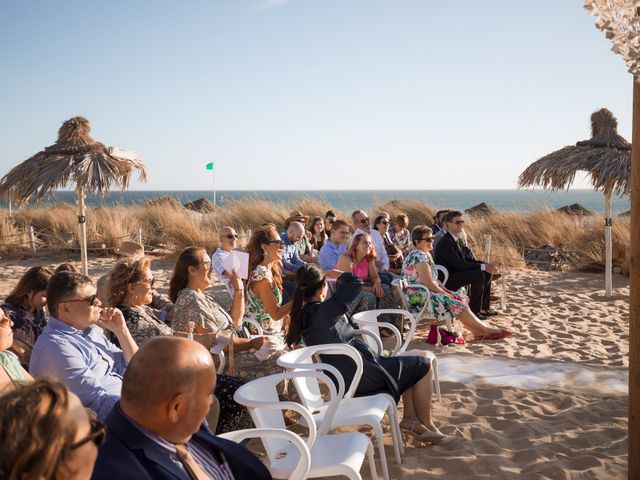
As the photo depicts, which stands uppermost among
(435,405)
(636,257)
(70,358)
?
(636,257)

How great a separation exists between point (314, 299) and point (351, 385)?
72 centimetres

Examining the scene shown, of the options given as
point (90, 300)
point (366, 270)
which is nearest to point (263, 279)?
point (90, 300)

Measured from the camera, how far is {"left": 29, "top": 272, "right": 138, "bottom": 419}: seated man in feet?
10.0

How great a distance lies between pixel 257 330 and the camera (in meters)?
5.12

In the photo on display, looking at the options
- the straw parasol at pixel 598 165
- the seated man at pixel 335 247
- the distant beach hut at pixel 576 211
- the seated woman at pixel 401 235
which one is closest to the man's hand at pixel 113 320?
the seated man at pixel 335 247

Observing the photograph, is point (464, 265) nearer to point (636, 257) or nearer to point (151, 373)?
point (636, 257)

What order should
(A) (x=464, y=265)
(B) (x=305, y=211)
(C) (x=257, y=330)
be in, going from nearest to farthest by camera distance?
(C) (x=257, y=330)
(A) (x=464, y=265)
(B) (x=305, y=211)

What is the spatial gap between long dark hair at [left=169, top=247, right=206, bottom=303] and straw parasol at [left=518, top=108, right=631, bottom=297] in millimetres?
7268

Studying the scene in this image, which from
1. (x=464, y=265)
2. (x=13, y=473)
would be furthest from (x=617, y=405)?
(x=13, y=473)

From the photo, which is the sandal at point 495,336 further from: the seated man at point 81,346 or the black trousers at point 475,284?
the seated man at point 81,346

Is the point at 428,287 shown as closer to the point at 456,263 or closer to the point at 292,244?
the point at 456,263

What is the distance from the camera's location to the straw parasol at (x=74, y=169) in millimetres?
8406

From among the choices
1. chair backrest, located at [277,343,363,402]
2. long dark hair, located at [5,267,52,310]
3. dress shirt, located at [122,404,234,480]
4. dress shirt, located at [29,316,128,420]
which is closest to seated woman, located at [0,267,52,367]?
long dark hair, located at [5,267,52,310]

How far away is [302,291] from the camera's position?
169 inches
